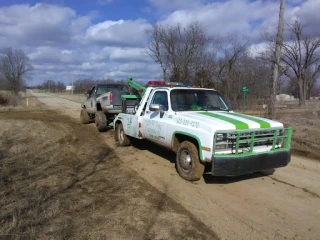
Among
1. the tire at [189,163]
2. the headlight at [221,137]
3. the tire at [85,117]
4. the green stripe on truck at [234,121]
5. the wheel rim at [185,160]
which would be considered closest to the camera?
the headlight at [221,137]

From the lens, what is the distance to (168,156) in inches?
328

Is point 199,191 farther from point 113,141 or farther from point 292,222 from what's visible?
point 113,141

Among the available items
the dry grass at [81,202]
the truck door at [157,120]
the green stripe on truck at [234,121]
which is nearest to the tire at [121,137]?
the dry grass at [81,202]

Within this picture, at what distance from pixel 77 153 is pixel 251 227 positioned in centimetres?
589

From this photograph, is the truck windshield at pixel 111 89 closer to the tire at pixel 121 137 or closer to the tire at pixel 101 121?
the tire at pixel 101 121

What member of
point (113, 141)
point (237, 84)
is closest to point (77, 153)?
point (113, 141)

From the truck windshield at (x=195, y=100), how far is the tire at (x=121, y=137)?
292 cm

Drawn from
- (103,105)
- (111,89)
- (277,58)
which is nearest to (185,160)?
(103,105)

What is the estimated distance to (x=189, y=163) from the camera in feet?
19.8

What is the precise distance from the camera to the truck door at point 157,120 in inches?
271

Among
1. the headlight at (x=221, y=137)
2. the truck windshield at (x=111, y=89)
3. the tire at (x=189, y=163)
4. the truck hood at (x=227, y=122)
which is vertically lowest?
the tire at (x=189, y=163)

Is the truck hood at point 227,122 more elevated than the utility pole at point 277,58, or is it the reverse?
the utility pole at point 277,58

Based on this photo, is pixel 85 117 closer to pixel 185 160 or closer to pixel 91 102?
pixel 91 102

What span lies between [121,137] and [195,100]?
346cm
